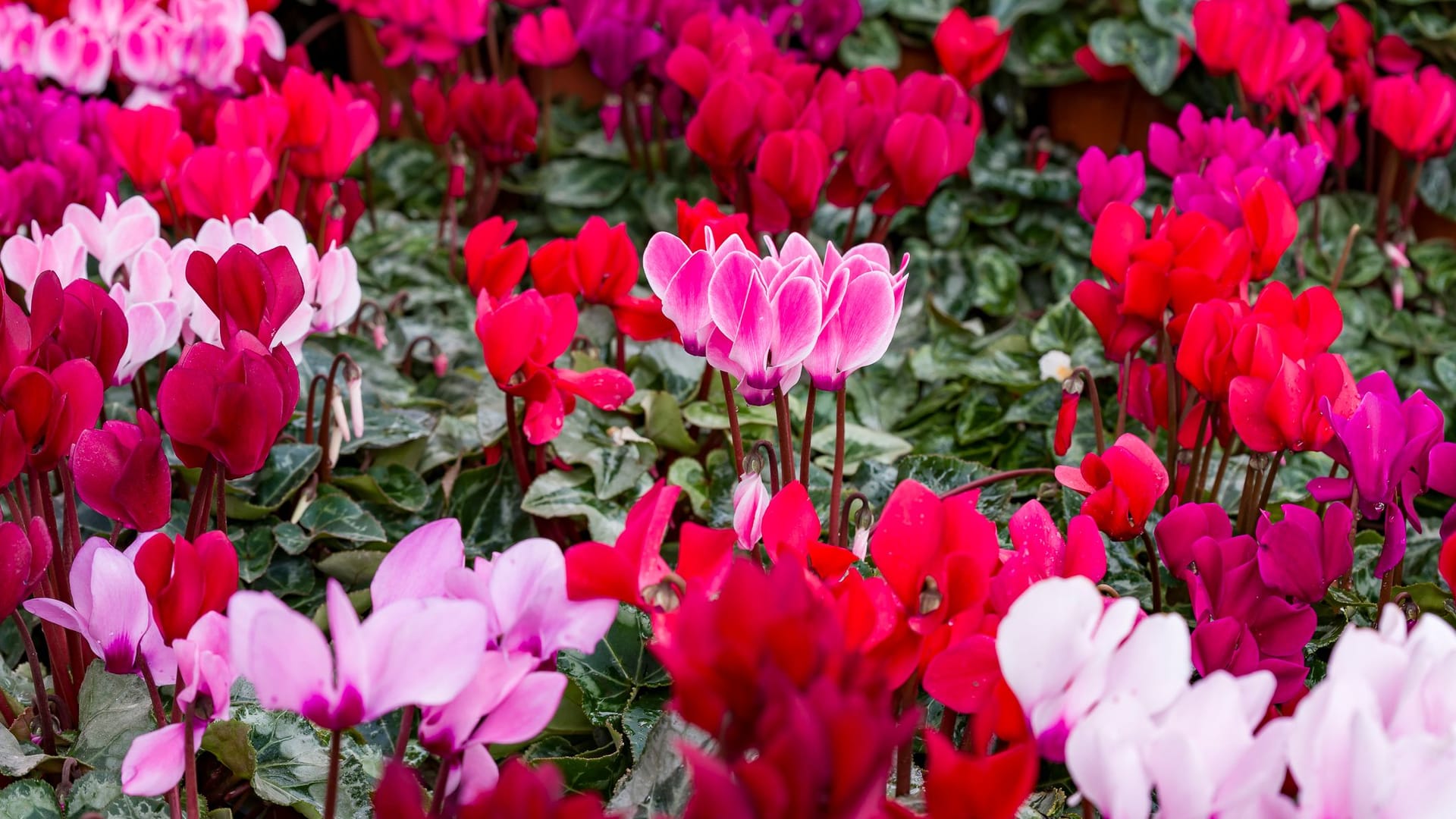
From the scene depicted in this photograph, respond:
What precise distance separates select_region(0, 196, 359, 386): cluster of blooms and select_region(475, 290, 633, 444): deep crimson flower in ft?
→ 0.54

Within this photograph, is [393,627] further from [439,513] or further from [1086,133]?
[1086,133]

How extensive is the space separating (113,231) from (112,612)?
2.06 feet

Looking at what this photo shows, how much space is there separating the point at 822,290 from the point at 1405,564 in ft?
3.08

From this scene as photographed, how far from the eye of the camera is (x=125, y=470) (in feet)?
2.72

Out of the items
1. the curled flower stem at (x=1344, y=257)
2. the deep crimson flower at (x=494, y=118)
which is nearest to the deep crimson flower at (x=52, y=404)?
the deep crimson flower at (x=494, y=118)

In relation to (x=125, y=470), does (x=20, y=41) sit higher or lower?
lower

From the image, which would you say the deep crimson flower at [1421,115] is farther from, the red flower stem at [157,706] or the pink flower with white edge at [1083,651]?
the red flower stem at [157,706]

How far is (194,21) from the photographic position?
232 centimetres

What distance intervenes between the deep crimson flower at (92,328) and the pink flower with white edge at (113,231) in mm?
378

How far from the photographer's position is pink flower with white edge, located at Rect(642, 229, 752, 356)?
94 cm

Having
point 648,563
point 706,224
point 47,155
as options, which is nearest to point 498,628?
point 648,563

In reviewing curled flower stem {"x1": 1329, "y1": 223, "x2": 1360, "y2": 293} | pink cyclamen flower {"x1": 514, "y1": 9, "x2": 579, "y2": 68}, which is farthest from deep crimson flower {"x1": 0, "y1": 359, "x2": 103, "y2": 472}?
pink cyclamen flower {"x1": 514, "y1": 9, "x2": 579, "y2": 68}

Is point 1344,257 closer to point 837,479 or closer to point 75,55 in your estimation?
point 837,479

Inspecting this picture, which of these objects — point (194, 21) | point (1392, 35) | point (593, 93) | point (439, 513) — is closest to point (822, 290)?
point (439, 513)
